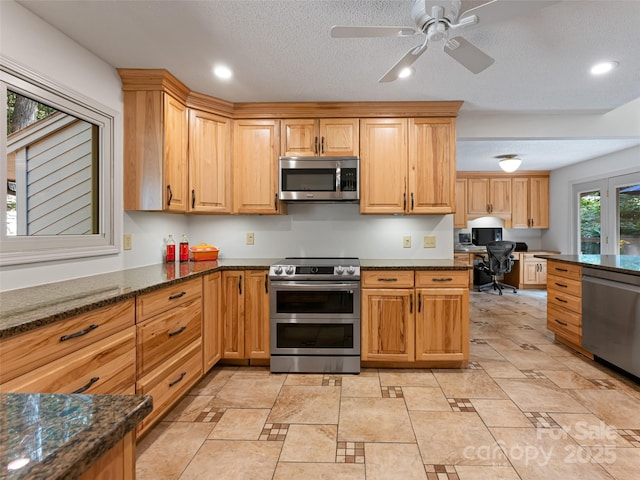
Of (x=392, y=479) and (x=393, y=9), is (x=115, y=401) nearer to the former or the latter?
(x=392, y=479)

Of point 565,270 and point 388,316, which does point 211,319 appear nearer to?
point 388,316

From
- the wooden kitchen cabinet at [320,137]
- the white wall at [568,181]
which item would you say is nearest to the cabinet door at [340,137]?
the wooden kitchen cabinet at [320,137]

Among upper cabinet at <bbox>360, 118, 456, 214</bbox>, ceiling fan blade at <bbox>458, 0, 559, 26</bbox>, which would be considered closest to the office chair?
upper cabinet at <bbox>360, 118, 456, 214</bbox>

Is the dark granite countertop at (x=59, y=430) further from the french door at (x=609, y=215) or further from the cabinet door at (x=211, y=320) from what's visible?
the french door at (x=609, y=215)

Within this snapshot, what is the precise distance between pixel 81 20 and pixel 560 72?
318cm

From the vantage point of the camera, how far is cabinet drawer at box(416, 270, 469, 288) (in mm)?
2711

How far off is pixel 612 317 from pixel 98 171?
4000 millimetres

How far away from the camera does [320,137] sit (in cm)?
302

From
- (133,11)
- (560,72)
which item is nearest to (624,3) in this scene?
(560,72)

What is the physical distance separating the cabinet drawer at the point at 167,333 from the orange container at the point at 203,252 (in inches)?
31.8

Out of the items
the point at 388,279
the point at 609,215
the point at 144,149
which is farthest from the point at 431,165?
the point at 609,215

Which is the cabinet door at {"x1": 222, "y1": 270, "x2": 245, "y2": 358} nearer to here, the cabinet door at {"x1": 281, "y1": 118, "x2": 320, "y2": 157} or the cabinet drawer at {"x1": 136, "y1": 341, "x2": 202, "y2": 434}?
the cabinet drawer at {"x1": 136, "y1": 341, "x2": 202, "y2": 434}

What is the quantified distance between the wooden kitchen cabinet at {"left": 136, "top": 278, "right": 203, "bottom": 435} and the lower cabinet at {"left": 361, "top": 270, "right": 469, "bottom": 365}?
4.27 ft

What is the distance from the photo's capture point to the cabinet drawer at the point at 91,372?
118 cm
